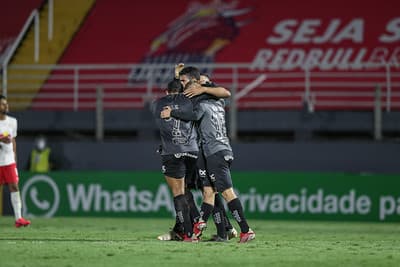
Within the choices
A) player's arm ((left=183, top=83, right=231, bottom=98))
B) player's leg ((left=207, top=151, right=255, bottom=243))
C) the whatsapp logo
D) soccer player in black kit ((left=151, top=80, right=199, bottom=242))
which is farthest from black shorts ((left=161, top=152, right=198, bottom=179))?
the whatsapp logo

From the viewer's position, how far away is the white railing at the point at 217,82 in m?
24.1

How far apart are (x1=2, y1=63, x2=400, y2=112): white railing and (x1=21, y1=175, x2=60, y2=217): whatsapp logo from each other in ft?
9.31

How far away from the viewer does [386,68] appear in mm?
24734

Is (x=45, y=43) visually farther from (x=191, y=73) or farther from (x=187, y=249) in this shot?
(x=187, y=249)

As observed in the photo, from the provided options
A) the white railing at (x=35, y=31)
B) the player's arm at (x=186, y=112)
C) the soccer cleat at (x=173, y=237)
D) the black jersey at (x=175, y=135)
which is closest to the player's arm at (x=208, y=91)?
the player's arm at (x=186, y=112)

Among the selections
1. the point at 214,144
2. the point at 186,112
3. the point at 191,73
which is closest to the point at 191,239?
the point at 214,144

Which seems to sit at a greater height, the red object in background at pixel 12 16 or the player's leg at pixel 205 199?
the red object in background at pixel 12 16

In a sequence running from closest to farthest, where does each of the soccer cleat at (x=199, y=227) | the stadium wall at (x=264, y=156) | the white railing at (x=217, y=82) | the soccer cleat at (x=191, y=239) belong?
the soccer cleat at (x=191, y=239) < the soccer cleat at (x=199, y=227) < the stadium wall at (x=264, y=156) < the white railing at (x=217, y=82)

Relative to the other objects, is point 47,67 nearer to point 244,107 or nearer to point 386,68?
point 244,107

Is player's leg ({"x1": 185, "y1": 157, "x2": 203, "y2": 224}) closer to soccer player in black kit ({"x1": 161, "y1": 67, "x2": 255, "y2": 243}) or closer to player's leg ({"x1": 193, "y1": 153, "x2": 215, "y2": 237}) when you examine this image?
player's leg ({"x1": 193, "y1": 153, "x2": 215, "y2": 237})

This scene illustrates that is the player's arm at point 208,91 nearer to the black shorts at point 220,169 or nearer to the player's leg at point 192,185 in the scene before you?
the black shorts at point 220,169

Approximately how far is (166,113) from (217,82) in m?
12.7

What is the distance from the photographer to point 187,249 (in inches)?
465

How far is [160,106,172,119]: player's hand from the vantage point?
42.6 feet
